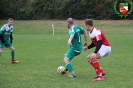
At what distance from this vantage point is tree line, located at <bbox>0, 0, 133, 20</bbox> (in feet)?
177

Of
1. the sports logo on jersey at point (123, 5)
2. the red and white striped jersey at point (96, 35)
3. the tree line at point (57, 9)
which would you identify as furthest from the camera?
the tree line at point (57, 9)

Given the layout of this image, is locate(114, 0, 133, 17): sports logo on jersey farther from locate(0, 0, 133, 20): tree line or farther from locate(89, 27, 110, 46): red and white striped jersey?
locate(89, 27, 110, 46): red and white striped jersey

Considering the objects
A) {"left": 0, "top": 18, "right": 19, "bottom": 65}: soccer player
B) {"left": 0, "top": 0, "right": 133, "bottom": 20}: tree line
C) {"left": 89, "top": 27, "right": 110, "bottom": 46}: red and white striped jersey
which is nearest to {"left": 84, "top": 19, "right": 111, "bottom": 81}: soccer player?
{"left": 89, "top": 27, "right": 110, "bottom": 46}: red and white striped jersey

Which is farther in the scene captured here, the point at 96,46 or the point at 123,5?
the point at 123,5

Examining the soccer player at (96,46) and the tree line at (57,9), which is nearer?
the soccer player at (96,46)

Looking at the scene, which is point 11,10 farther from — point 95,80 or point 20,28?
point 95,80

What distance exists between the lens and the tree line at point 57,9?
54.1 metres

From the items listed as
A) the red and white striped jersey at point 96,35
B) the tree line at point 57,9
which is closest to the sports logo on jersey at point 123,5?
the tree line at point 57,9

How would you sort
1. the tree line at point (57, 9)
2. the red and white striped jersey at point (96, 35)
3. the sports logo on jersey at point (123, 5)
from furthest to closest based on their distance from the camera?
1. the tree line at point (57, 9)
2. the sports logo on jersey at point (123, 5)
3. the red and white striped jersey at point (96, 35)

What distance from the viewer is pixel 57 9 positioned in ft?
184

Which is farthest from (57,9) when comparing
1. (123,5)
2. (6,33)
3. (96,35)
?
(96,35)

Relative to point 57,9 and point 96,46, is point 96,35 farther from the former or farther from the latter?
point 57,9

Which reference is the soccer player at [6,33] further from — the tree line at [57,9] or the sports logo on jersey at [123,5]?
the tree line at [57,9]

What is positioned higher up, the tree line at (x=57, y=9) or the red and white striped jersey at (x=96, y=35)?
the red and white striped jersey at (x=96, y=35)
